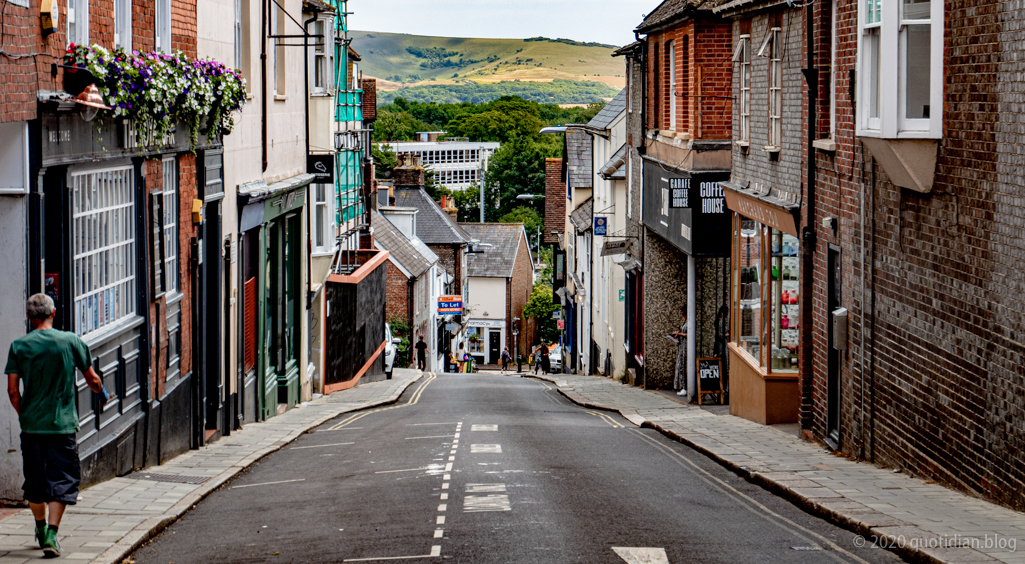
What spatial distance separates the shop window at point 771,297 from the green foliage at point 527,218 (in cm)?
8192

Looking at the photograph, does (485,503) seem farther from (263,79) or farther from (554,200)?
(554,200)

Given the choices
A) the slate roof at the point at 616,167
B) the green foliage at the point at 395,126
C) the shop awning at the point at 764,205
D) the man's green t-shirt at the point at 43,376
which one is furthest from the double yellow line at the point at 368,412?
the green foliage at the point at 395,126

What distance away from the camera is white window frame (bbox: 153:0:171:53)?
12.6 meters

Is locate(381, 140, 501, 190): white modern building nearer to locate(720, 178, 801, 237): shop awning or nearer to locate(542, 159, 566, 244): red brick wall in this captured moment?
locate(542, 159, 566, 244): red brick wall

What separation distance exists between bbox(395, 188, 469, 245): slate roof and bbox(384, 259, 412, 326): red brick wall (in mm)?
13825

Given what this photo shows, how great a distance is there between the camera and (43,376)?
7387 mm

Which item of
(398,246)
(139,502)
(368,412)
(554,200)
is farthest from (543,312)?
(139,502)

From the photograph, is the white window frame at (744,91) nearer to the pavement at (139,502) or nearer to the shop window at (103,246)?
the pavement at (139,502)

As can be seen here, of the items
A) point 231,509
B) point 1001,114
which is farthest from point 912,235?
point 231,509

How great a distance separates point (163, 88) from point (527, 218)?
90763mm

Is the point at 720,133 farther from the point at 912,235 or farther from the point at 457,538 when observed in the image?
the point at 457,538

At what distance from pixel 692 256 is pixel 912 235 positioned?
939 centimetres

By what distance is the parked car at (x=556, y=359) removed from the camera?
2260 inches

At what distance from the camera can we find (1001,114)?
28.6ft
